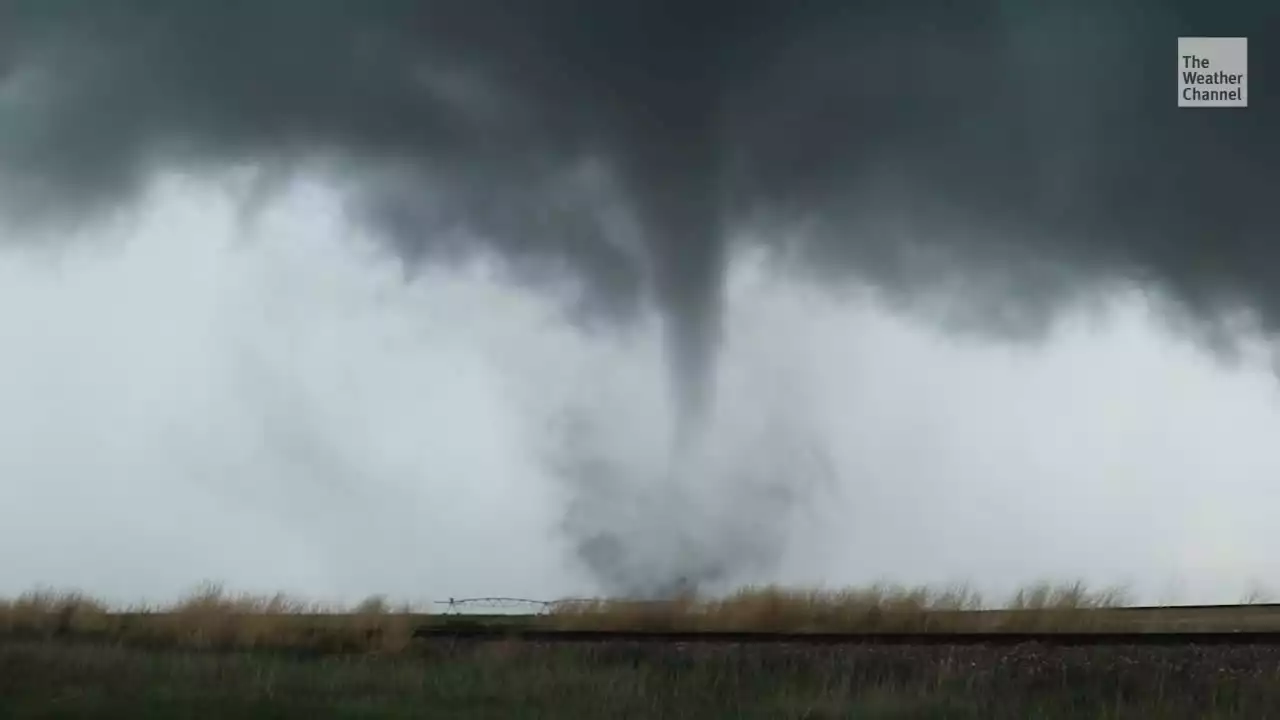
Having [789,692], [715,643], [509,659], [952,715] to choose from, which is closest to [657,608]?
[715,643]

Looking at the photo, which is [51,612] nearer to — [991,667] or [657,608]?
[657,608]

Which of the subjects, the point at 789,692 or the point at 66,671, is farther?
the point at 66,671

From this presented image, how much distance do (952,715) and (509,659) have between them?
23.0 ft

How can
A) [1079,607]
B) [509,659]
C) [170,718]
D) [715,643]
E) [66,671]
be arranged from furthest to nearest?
[1079,607]
[715,643]
[509,659]
[66,671]
[170,718]

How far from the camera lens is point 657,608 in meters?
26.5

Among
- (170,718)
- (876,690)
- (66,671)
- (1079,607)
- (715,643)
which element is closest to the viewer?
(170,718)

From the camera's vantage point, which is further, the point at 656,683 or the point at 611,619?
the point at 611,619

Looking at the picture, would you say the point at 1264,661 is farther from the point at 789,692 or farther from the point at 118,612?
the point at 118,612

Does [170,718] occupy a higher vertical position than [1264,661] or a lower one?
lower

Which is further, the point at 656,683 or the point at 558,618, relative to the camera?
the point at 558,618

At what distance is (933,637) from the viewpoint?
67.4 ft

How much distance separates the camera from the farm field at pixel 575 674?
15.3 m

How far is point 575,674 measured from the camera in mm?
17500

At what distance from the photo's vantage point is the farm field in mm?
15328
